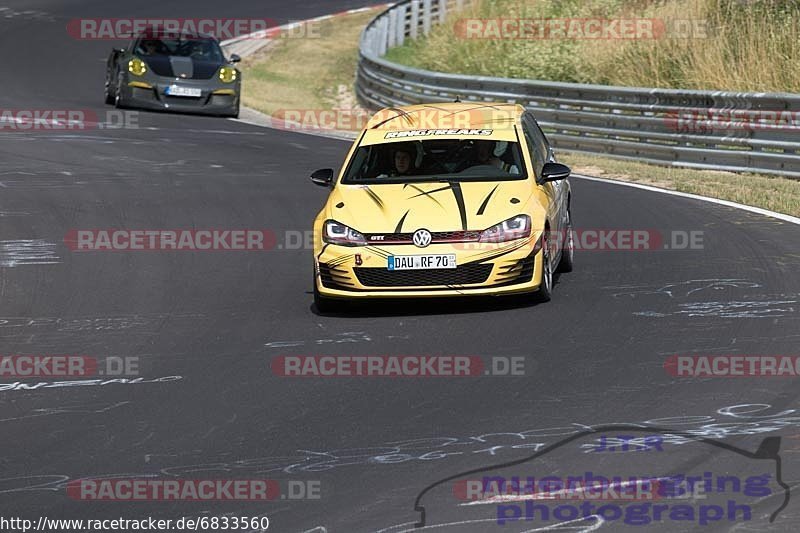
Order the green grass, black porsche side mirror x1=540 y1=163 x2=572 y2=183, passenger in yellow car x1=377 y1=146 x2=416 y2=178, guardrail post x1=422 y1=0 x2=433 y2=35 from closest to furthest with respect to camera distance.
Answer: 1. black porsche side mirror x1=540 y1=163 x2=572 y2=183
2. passenger in yellow car x1=377 y1=146 x2=416 y2=178
3. the green grass
4. guardrail post x1=422 y1=0 x2=433 y2=35

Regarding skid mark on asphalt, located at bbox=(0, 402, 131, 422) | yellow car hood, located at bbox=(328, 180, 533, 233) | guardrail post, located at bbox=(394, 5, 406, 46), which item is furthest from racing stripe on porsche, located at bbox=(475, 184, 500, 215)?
guardrail post, located at bbox=(394, 5, 406, 46)

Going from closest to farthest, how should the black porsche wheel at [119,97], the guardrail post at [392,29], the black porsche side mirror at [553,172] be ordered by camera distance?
the black porsche side mirror at [553,172] < the black porsche wheel at [119,97] < the guardrail post at [392,29]

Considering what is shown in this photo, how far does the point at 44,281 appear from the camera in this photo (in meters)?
12.9

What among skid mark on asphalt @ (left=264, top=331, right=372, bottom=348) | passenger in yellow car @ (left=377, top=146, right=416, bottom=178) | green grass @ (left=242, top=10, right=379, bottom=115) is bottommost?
green grass @ (left=242, top=10, right=379, bottom=115)

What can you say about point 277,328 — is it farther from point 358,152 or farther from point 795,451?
point 795,451

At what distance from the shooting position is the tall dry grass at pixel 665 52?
23969mm

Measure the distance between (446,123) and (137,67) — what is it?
1520 cm

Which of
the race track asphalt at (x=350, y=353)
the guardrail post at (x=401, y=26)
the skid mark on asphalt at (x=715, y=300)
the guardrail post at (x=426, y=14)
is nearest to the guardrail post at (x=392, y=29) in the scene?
the guardrail post at (x=401, y=26)

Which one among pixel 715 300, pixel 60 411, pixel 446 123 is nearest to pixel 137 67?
pixel 446 123

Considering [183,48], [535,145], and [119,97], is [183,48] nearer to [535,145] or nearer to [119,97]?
[119,97]

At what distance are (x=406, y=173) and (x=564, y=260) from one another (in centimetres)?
161

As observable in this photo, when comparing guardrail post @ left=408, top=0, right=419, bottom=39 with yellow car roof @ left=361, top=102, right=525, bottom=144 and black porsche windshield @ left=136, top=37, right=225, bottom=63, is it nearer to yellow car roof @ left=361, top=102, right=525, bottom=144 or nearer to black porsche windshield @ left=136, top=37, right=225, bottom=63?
black porsche windshield @ left=136, top=37, right=225, bottom=63

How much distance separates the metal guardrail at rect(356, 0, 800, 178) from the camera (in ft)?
64.0

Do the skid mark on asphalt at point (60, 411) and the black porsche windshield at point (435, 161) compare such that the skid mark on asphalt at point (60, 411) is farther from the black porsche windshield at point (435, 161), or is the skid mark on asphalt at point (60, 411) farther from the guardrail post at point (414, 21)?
the guardrail post at point (414, 21)
